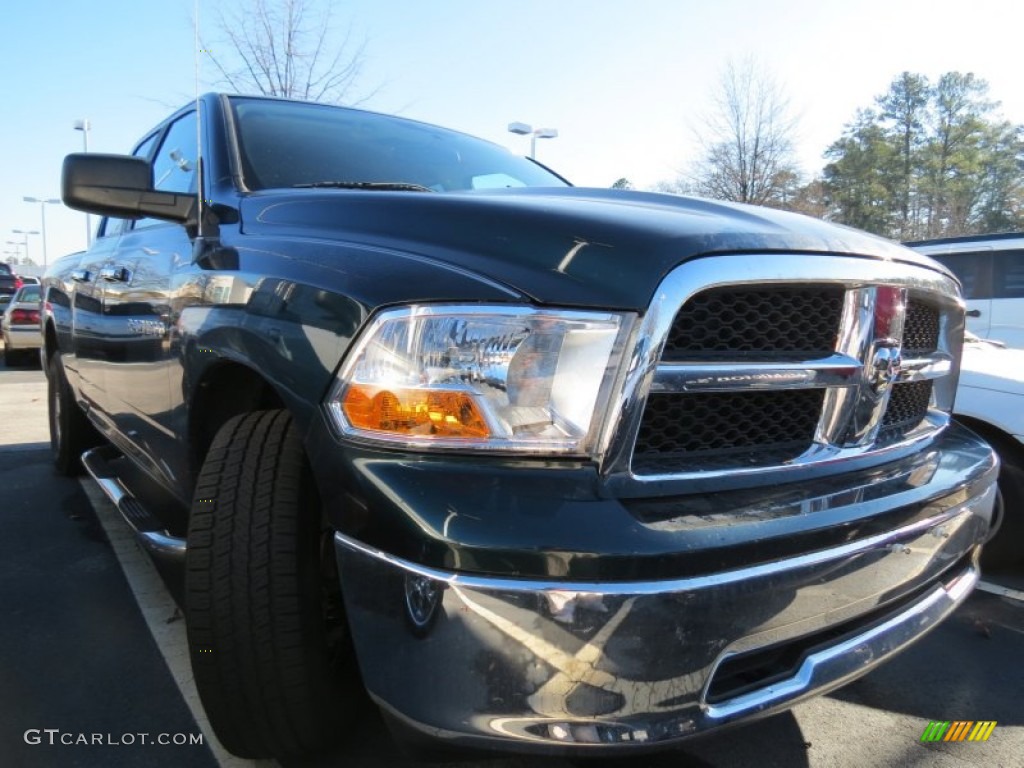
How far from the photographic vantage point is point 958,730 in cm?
226

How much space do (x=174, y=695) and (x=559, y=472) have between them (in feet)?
5.70

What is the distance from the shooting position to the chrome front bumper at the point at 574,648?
1211 millimetres

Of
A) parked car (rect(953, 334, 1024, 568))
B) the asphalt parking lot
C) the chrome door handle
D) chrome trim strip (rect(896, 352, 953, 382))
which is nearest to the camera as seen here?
chrome trim strip (rect(896, 352, 953, 382))

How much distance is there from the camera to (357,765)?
6.43 feet

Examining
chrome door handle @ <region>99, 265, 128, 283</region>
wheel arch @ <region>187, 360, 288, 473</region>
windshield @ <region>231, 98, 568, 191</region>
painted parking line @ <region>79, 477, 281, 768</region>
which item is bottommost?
painted parking line @ <region>79, 477, 281, 768</region>

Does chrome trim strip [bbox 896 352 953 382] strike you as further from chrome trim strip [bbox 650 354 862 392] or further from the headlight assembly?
the headlight assembly

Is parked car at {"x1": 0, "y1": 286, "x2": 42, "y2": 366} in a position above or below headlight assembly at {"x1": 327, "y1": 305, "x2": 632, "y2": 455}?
below

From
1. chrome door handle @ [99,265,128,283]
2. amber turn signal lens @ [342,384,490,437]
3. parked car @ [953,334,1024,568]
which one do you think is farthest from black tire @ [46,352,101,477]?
parked car @ [953,334,1024,568]

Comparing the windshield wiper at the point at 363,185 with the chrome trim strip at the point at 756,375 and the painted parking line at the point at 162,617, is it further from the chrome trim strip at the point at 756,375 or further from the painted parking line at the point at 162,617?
the painted parking line at the point at 162,617

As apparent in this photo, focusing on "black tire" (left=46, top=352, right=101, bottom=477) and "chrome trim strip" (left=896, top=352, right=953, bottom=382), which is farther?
"black tire" (left=46, top=352, right=101, bottom=477)

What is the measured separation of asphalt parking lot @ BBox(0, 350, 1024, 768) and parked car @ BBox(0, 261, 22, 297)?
67.2 ft

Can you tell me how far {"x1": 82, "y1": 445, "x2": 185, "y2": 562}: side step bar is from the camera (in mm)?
2082

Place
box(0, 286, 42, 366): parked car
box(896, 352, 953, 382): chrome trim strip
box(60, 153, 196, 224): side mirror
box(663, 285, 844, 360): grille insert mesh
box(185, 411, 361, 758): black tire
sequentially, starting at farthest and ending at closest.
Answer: box(0, 286, 42, 366): parked car, box(60, 153, 196, 224): side mirror, box(896, 352, 953, 382): chrome trim strip, box(185, 411, 361, 758): black tire, box(663, 285, 844, 360): grille insert mesh

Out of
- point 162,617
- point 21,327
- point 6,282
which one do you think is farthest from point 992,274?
point 6,282
